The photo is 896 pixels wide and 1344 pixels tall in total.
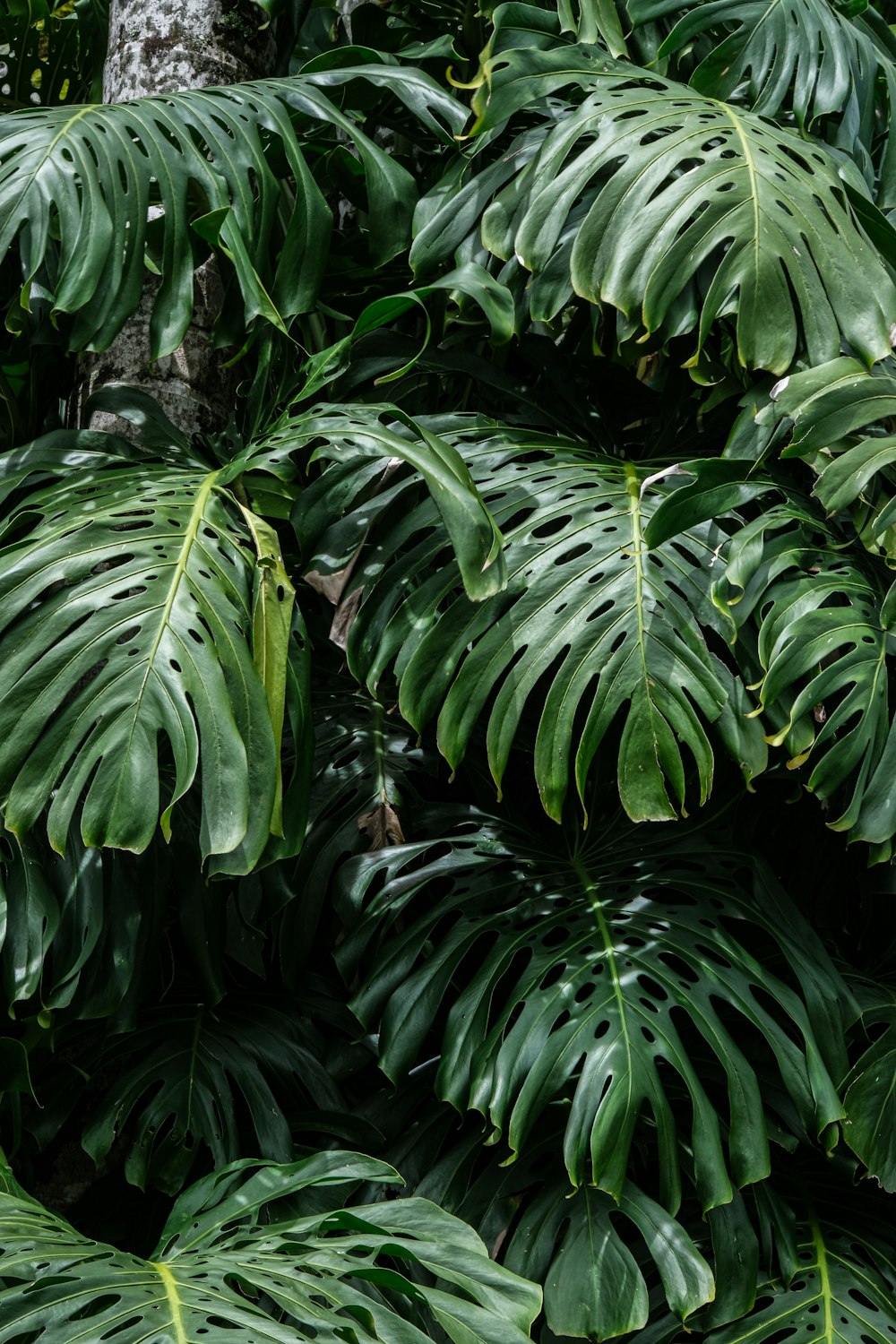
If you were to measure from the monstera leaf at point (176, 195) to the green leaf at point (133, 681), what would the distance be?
0.24m

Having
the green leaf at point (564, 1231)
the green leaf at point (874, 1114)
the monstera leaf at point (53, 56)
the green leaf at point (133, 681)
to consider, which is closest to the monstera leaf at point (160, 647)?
the green leaf at point (133, 681)

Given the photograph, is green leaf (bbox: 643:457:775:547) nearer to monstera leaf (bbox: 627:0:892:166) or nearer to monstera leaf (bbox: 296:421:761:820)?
monstera leaf (bbox: 296:421:761:820)

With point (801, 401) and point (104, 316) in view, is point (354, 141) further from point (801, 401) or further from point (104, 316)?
point (801, 401)

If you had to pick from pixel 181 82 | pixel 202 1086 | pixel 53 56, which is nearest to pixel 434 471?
pixel 202 1086

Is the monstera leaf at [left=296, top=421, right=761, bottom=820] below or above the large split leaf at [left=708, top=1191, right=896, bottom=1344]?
above

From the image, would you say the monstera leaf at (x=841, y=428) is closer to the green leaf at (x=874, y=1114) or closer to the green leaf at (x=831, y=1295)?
the green leaf at (x=874, y=1114)

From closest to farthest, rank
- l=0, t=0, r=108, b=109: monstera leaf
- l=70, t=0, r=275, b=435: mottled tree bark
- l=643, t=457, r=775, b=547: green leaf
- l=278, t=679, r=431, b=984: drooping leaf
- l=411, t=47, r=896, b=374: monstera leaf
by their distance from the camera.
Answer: l=643, t=457, r=775, b=547: green leaf, l=411, t=47, r=896, b=374: monstera leaf, l=278, t=679, r=431, b=984: drooping leaf, l=70, t=0, r=275, b=435: mottled tree bark, l=0, t=0, r=108, b=109: monstera leaf

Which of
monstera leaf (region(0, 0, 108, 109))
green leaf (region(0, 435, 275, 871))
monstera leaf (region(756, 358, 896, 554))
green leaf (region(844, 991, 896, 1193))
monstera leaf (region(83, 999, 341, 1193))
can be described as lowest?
monstera leaf (region(83, 999, 341, 1193))

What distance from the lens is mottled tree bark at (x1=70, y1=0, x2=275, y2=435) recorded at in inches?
67.6

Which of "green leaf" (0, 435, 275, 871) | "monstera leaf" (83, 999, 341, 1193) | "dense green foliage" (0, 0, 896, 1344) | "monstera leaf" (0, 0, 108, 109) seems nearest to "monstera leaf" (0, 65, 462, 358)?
"dense green foliage" (0, 0, 896, 1344)

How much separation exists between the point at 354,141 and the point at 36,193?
1.24ft

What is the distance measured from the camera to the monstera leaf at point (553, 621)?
118 centimetres

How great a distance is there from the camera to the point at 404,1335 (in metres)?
0.92

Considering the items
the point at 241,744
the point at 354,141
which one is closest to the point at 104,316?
the point at 354,141
